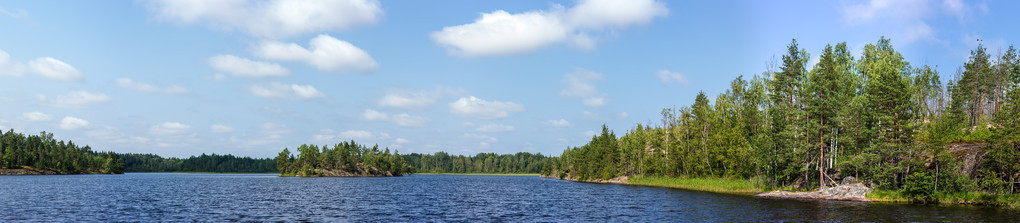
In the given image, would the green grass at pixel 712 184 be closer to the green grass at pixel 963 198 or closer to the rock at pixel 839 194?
the rock at pixel 839 194

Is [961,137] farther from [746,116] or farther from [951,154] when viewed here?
[746,116]

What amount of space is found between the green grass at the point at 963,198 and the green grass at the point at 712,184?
59.6ft

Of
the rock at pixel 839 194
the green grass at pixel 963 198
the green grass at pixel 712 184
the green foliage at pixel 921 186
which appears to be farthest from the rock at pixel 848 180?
the green grass at pixel 712 184

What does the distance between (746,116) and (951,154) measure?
37062 millimetres

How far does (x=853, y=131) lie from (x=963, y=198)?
13.0m

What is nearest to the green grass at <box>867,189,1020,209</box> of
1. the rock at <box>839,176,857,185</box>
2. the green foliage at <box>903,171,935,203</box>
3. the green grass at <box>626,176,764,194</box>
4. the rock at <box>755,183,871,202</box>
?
the green foliage at <box>903,171,935,203</box>

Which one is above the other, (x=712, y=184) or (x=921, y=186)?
(x=921, y=186)

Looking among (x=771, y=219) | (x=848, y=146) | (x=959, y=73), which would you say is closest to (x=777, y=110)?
(x=848, y=146)

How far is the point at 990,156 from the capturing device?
51.3 m

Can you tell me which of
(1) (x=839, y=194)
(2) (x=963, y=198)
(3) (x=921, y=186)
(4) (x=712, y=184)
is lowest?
(4) (x=712, y=184)

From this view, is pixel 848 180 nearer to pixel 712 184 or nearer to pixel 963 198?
pixel 963 198

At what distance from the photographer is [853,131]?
6288cm

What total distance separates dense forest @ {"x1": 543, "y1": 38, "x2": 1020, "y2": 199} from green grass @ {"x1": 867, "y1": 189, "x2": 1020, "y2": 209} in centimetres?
75

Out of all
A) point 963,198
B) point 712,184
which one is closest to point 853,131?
point 963,198
